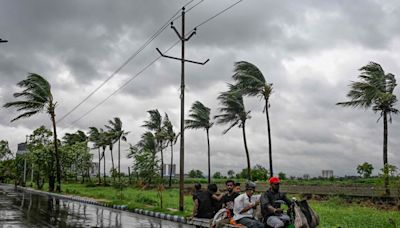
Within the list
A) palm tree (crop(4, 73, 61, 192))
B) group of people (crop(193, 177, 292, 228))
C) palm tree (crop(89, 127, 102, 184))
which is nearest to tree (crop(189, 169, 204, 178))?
palm tree (crop(89, 127, 102, 184))

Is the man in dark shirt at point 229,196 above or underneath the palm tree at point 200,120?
underneath

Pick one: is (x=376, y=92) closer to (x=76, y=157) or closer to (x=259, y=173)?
(x=259, y=173)

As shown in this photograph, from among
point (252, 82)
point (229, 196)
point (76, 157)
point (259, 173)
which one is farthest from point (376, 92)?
point (76, 157)

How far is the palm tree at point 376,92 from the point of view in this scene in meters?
24.5

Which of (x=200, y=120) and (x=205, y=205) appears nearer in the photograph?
(x=205, y=205)

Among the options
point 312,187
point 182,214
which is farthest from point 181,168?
point 312,187

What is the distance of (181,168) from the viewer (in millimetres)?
18234

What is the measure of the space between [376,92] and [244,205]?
18.6 metres

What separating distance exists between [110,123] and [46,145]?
13891 millimetres

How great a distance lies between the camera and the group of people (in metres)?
7.86

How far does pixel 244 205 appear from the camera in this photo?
29.2 feet

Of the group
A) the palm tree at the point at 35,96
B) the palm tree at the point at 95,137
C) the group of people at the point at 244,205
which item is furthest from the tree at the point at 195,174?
the group of people at the point at 244,205

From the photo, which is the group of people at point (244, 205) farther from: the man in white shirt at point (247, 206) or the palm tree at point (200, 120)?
the palm tree at point (200, 120)

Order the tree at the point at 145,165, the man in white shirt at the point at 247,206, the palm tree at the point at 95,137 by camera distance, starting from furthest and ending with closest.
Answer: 1. the palm tree at the point at 95,137
2. the tree at the point at 145,165
3. the man in white shirt at the point at 247,206
